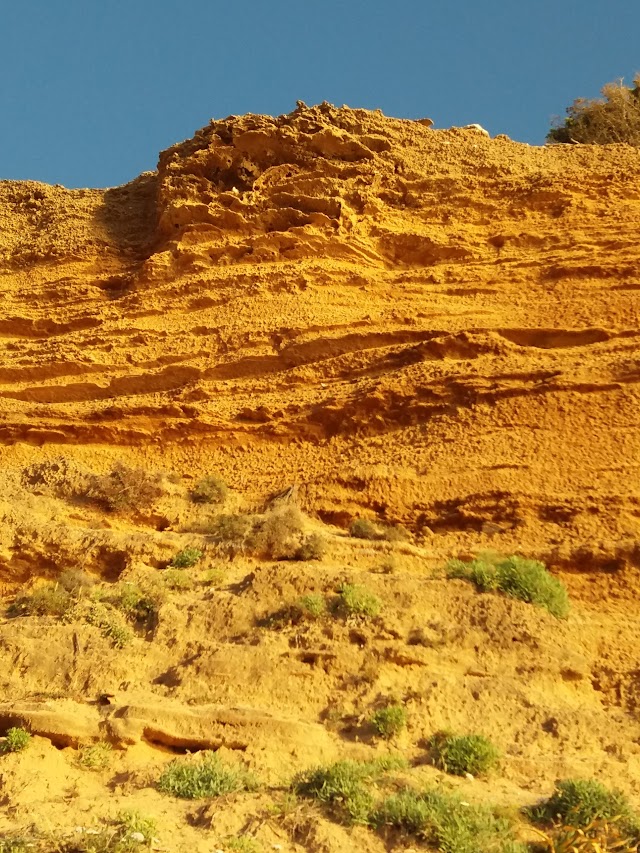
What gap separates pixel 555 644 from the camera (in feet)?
27.3

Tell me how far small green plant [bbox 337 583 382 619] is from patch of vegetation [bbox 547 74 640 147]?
14.9m

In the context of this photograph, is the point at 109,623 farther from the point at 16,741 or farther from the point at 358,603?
the point at 358,603

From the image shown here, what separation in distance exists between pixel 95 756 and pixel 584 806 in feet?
12.0

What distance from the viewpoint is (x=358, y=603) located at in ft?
28.6

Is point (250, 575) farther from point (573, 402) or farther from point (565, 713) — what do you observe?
point (573, 402)

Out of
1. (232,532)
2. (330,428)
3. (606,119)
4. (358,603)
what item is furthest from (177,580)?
(606,119)

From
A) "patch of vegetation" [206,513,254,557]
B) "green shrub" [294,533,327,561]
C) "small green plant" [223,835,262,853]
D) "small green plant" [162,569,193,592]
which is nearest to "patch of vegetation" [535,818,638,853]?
"small green plant" [223,835,262,853]

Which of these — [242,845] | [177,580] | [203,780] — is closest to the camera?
[242,845]

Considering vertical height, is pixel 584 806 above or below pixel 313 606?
below

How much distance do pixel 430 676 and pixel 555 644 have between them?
49.9 inches

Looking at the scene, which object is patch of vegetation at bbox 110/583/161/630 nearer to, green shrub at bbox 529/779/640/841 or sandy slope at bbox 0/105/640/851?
sandy slope at bbox 0/105/640/851

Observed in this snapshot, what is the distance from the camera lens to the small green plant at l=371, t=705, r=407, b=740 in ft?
23.9

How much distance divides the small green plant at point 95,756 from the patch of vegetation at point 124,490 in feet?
15.2

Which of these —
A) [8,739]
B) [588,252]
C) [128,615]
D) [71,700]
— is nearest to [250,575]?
[128,615]
